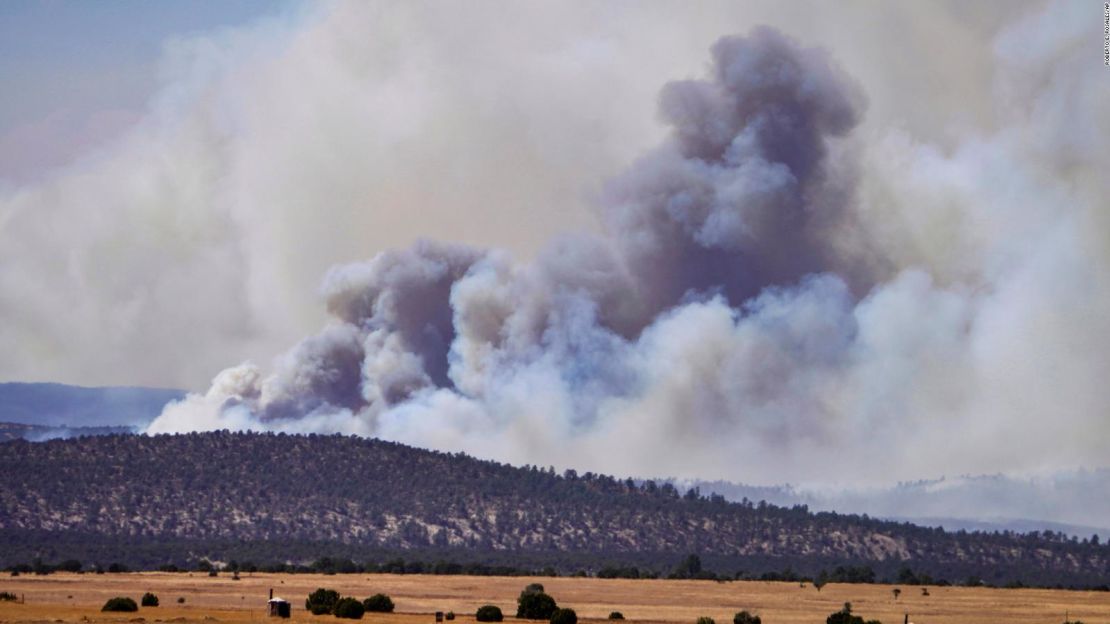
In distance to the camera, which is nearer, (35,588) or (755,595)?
(35,588)

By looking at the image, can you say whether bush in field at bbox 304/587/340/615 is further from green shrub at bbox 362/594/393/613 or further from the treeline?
the treeline

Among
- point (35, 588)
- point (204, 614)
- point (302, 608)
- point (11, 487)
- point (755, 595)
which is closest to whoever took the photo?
point (204, 614)

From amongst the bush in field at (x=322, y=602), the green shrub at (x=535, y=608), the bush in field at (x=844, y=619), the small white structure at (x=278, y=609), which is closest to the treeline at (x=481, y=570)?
the bush in field at (x=844, y=619)

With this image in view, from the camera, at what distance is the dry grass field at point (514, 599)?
118 meters

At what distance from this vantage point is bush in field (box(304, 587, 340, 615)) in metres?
118

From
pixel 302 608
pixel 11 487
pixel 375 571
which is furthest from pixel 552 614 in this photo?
pixel 11 487

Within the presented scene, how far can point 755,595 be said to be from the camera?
14988 cm

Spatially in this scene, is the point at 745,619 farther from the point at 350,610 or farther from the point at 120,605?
the point at 120,605

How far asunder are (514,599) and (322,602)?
21.1 m

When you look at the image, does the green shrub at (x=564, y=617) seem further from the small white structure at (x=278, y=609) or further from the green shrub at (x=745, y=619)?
the small white structure at (x=278, y=609)

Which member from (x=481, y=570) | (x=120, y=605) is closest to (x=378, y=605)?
(x=120, y=605)

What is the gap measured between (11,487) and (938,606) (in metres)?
97.9

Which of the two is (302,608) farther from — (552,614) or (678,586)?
(678,586)

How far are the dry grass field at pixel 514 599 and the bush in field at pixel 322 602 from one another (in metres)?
0.93
